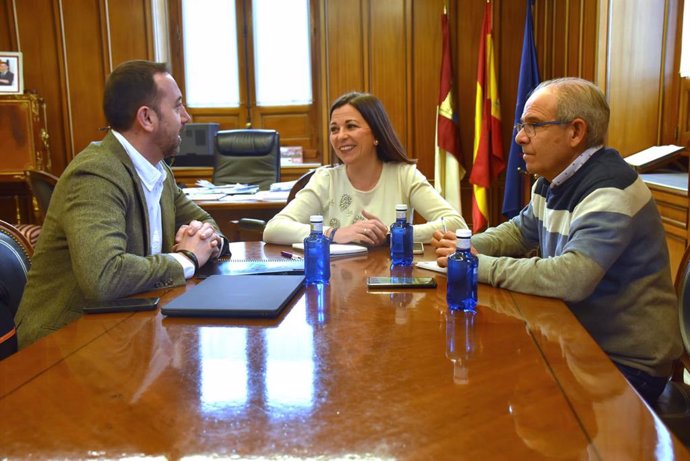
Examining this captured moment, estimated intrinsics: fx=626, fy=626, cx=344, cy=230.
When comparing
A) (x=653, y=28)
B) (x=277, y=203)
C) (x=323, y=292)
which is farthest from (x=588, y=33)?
(x=323, y=292)

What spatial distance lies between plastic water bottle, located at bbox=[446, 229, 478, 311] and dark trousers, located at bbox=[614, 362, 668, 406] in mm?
439

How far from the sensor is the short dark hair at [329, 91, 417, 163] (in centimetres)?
246

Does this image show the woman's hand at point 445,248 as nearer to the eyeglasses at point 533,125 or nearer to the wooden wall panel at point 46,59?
the eyeglasses at point 533,125

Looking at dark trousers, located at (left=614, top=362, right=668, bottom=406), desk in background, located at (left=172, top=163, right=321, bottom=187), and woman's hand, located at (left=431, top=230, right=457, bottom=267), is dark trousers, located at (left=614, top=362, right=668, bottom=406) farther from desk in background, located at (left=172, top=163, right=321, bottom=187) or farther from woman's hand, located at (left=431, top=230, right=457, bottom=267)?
desk in background, located at (left=172, top=163, right=321, bottom=187)

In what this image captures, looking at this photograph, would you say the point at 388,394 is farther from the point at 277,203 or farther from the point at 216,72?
the point at 216,72

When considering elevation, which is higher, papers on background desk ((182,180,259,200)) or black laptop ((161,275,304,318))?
black laptop ((161,275,304,318))

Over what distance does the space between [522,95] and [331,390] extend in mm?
4130

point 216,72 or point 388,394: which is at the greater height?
point 216,72

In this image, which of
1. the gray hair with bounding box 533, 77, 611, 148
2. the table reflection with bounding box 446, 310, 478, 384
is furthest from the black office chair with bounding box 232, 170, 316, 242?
the table reflection with bounding box 446, 310, 478, 384

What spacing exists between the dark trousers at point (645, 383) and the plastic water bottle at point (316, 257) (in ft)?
2.36

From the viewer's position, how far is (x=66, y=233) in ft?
4.72

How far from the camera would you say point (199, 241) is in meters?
1.72

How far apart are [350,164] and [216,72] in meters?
3.79

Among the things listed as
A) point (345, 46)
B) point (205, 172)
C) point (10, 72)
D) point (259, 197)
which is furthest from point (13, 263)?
point (10, 72)
